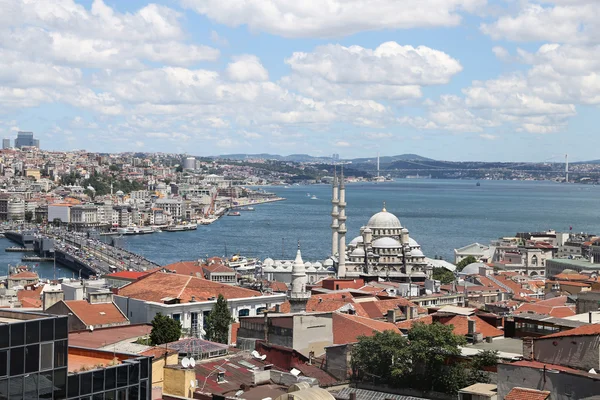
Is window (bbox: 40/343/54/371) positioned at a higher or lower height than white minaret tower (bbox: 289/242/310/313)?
higher

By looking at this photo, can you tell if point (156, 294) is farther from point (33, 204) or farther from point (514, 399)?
point (33, 204)

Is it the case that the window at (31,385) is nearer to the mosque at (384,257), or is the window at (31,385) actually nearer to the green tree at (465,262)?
the mosque at (384,257)

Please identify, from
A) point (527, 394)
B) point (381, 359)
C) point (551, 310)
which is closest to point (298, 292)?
point (551, 310)

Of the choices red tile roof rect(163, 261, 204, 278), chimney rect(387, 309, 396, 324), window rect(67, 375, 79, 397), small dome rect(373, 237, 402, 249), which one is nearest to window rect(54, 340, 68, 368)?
window rect(67, 375, 79, 397)

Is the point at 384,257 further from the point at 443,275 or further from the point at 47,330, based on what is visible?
the point at 47,330

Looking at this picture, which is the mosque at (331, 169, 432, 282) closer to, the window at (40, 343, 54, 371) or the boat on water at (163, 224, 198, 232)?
the window at (40, 343, 54, 371)

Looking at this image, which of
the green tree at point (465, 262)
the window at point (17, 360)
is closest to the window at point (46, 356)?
the window at point (17, 360)
